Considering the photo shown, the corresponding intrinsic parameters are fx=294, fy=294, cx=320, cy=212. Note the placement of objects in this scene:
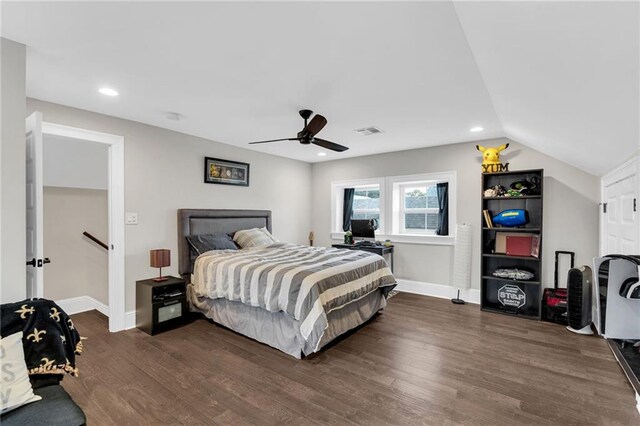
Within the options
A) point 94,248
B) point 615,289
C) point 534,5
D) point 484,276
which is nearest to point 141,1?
point 534,5

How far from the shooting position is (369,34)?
6.00ft

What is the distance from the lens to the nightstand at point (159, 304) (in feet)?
10.9

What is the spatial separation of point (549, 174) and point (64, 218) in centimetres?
658

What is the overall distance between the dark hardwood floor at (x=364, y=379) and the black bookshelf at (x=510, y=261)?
58 centimetres

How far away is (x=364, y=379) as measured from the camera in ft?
7.87

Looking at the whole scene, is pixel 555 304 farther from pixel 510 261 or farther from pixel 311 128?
pixel 311 128

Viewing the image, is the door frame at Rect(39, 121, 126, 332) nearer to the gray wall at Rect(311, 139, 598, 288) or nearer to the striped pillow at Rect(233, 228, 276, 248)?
the striped pillow at Rect(233, 228, 276, 248)

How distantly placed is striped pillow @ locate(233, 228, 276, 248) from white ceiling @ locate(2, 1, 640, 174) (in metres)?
1.81

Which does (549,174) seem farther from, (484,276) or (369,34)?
(369,34)

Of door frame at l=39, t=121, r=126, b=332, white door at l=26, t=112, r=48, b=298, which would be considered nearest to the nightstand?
door frame at l=39, t=121, r=126, b=332

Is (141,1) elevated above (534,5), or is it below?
above

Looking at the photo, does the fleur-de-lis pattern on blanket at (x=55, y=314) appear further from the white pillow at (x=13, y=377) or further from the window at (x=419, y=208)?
the window at (x=419, y=208)

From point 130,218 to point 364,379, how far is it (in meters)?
3.16

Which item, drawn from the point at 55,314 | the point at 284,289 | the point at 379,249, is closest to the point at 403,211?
the point at 379,249
